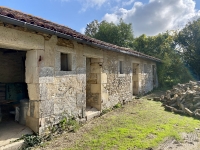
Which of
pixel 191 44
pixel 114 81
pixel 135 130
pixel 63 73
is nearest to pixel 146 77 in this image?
pixel 114 81

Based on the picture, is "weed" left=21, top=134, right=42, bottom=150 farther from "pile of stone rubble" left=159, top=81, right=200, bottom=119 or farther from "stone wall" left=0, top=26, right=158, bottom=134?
"pile of stone rubble" left=159, top=81, right=200, bottom=119

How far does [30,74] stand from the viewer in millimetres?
4484

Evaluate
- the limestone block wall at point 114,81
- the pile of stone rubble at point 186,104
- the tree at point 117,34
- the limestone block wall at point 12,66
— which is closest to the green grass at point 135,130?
the pile of stone rubble at point 186,104

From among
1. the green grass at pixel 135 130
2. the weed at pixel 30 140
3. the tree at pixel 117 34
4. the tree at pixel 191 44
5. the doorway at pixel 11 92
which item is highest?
the tree at pixel 117 34

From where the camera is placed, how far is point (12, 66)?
6.71 metres

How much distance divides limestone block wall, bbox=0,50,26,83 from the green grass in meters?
3.89

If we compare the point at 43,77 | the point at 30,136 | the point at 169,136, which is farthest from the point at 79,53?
the point at 169,136

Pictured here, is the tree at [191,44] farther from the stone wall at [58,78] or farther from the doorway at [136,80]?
the stone wall at [58,78]

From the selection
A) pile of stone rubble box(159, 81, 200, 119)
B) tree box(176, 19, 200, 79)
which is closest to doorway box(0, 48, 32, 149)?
pile of stone rubble box(159, 81, 200, 119)

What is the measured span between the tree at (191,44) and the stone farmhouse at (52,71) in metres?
12.8

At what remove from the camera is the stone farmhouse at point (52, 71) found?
4.09 metres

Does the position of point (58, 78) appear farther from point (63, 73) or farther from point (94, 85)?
point (94, 85)

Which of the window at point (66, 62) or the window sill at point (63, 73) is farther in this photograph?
the window at point (66, 62)

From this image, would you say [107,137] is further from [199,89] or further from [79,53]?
[199,89]
